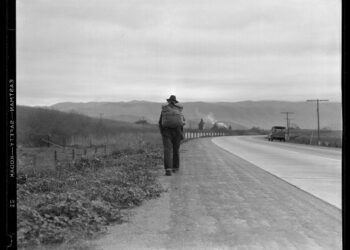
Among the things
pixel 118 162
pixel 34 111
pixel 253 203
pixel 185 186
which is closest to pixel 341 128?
pixel 34 111

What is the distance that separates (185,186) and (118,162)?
531cm

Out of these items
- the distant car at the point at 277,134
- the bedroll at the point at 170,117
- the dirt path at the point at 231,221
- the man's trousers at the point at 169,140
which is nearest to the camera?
the dirt path at the point at 231,221

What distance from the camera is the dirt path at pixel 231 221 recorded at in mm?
4543

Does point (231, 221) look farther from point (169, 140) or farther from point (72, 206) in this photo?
point (169, 140)

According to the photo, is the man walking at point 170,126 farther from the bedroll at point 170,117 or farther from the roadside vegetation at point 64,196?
the roadside vegetation at point 64,196

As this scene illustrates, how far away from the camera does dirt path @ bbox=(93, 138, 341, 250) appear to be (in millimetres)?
4543

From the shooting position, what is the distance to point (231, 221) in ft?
18.6

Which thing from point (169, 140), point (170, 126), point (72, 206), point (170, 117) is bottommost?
point (72, 206)
